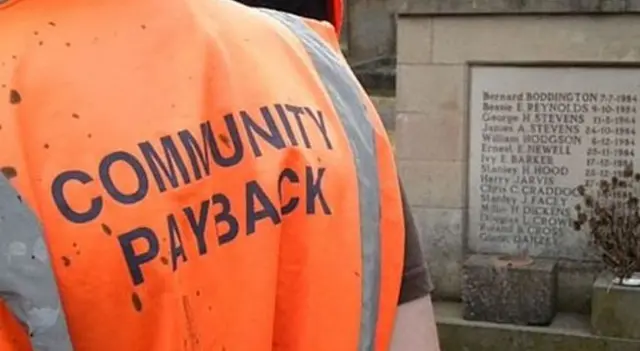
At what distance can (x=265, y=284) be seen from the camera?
107cm

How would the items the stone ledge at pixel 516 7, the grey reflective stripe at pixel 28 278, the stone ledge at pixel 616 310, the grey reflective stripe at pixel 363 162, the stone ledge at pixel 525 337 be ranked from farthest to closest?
1. the stone ledge at pixel 516 7
2. the stone ledge at pixel 525 337
3. the stone ledge at pixel 616 310
4. the grey reflective stripe at pixel 363 162
5. the grey reflective stripe at pixel 28 278

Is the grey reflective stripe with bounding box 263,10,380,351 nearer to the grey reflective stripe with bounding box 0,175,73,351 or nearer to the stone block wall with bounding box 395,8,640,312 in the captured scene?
the grey reflective stripe with bounding box 0,175,73,351

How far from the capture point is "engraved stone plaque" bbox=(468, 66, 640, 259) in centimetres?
688

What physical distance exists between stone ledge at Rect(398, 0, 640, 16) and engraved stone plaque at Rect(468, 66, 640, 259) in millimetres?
332

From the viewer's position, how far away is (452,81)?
23.5 ft

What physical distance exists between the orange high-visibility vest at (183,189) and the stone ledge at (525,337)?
5469 mm

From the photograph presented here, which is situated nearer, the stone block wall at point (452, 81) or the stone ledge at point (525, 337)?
the stone ledge at point (525, 337)

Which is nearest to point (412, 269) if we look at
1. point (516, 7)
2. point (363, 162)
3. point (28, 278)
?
point (363, 162)

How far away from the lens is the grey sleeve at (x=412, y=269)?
125 cm

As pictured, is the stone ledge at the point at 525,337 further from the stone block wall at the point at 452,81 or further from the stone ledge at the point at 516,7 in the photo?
the stone ledge at the point at 516,7

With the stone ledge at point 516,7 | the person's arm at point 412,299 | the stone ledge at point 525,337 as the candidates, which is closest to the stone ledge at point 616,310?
the stone ledge at point 525,337

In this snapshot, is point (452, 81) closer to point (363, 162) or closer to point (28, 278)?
point (363, 162)

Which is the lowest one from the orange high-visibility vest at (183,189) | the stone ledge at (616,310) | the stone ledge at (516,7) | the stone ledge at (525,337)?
the stone ledge at (525,337)

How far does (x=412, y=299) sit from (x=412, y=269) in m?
0.03
